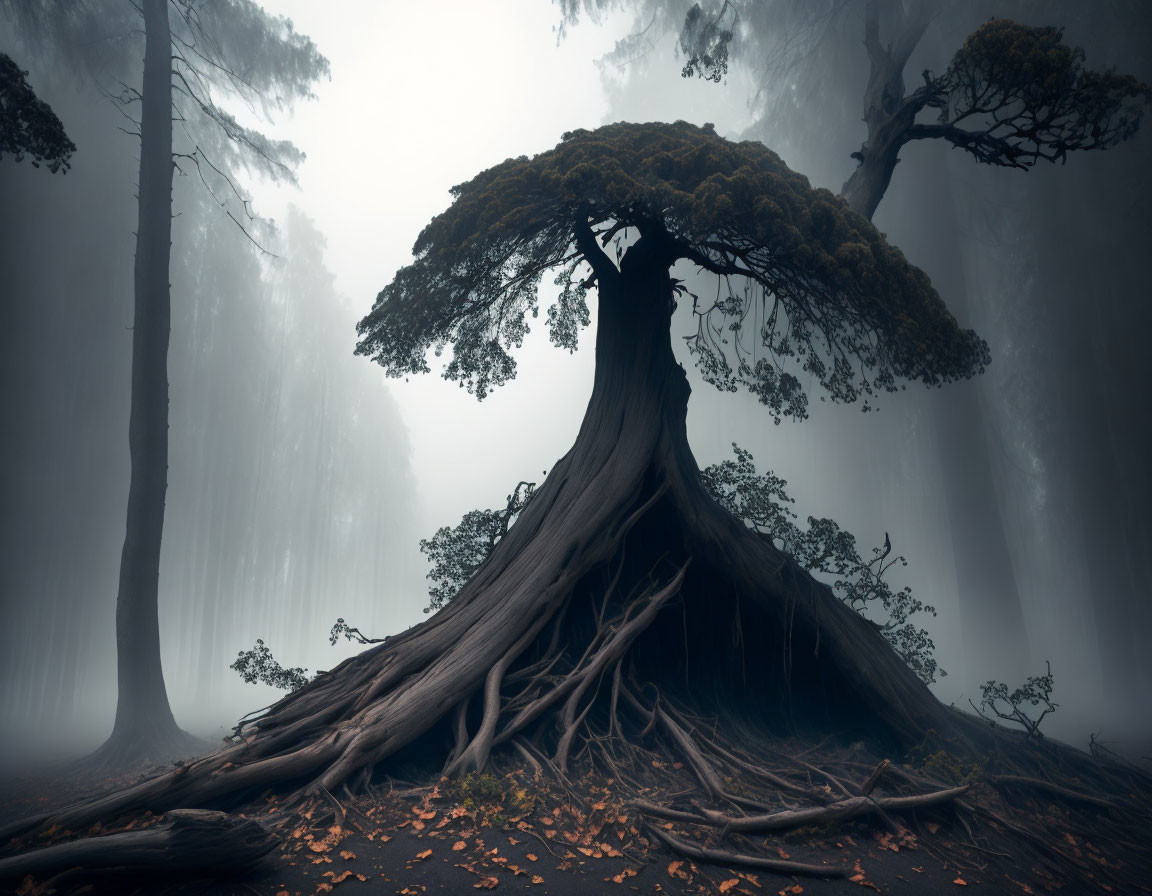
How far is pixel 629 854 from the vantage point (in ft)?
15.2

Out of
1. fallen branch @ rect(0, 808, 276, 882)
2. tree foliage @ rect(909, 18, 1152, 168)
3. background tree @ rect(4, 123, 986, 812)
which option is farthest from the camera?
tree foliage @ rect(909, 18, 1152, 168)

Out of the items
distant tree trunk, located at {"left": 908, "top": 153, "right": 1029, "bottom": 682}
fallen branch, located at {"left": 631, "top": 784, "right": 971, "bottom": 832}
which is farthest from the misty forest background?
fallen branch, located at {"left": 631, "top": 784, "right": 971, "bottom": 832}

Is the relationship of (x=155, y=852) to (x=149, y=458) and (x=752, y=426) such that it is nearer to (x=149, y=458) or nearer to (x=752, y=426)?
(x=149, y=458)

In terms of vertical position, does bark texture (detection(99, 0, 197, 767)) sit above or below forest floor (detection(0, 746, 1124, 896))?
above

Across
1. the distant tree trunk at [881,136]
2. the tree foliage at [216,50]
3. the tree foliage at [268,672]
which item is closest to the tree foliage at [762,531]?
the tree foliage at [268,672]

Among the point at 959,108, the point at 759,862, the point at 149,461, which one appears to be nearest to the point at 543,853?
the point at 759,862

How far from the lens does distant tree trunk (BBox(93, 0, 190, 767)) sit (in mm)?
11117

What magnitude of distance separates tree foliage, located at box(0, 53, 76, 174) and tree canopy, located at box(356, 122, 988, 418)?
12.7ft

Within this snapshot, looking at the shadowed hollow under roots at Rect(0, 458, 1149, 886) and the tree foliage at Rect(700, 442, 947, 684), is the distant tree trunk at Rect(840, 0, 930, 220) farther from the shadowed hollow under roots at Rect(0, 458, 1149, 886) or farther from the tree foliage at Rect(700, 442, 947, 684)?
the shadowed hollow under roots at Rect(0, 458, 1149, 886)

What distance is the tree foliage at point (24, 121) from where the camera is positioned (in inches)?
223

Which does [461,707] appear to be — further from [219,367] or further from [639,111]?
[639,111]

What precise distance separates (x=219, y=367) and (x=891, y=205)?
29484 millimetres

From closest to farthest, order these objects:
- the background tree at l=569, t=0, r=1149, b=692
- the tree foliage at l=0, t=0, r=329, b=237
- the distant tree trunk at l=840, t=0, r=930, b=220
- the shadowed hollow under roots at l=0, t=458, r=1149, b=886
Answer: the shadowed hollow under roots at l=0, t=458, r=1149, b=886 < the background tree at l=569, t=0, r=1149, b=692 < the distant tree trunk at l=840, t=0, r=930, b=220 < the tree foliage at l=0, t=0, r=329, b=237

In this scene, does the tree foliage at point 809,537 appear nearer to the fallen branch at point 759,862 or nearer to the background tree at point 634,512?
the background tree at point 634,512
